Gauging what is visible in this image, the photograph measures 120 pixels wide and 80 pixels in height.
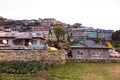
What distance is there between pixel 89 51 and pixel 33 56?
9.90 metres

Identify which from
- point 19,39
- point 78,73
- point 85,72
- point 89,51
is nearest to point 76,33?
point 89,51

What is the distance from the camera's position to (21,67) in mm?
28781

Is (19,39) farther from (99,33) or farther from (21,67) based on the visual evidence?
(99,33)

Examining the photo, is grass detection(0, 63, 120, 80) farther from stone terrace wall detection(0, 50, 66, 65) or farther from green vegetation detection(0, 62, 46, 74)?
stone terrace wall detection(0, 50, 66, 65)

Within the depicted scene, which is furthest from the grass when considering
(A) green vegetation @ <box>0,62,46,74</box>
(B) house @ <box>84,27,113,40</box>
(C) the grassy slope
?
(B) house @ <box>84,27,113,40</box>

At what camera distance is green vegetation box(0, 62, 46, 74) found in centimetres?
2756

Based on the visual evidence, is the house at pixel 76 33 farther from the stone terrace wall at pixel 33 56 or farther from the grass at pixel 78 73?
the stone terrace wall at pixel 33 56

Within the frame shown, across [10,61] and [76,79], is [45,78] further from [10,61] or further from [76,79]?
[10,61]

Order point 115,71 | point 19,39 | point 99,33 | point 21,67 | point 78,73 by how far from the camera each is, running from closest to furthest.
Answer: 1. point 78,73
2. point 21,67
3. point 115,71
4. point 19,39
5. point 99,33

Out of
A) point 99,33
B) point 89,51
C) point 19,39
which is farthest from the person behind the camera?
point 99,33

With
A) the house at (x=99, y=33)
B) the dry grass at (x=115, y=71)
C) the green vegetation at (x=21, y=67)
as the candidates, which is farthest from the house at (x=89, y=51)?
the house at (x=99, y=33)

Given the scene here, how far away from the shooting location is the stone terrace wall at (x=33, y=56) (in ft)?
103

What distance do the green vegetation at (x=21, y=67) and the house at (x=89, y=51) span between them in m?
9.27

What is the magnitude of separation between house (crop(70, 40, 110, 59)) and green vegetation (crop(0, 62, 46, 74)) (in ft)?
30.4
